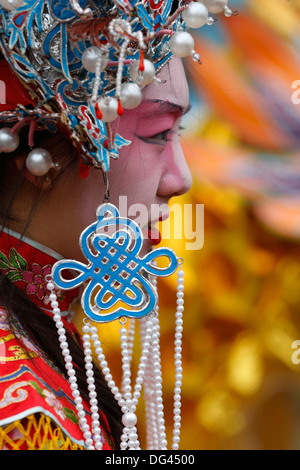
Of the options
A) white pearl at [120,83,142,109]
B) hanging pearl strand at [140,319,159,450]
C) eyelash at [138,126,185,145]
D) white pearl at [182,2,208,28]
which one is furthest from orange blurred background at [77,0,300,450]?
white pearl at [120,83,142,109]

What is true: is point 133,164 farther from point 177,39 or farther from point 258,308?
point 258,308

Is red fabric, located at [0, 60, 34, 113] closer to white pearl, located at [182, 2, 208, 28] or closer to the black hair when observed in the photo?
the black hair

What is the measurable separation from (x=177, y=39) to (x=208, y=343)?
52.4 inches

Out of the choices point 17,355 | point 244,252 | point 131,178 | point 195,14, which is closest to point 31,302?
point 17,355

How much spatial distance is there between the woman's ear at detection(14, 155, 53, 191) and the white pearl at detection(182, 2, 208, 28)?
1.08ft

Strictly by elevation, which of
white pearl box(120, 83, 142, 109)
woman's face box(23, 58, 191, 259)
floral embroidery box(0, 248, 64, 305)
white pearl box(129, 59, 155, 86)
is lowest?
floral embroidery box(0, 248, 64, 305)

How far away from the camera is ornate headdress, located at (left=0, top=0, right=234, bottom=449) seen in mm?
913

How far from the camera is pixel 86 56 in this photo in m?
0.91

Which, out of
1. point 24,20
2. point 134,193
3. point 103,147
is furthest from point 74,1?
point 134,193

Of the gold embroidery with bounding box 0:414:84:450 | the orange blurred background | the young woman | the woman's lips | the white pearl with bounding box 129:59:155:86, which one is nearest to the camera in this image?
the gold embroidery with bounding box 0:414:84:450

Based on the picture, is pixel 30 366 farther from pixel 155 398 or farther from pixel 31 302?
pixel 155 398

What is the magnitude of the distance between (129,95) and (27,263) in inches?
13.1

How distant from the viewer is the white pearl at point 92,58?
91 cm

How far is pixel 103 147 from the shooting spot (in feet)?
3.25
